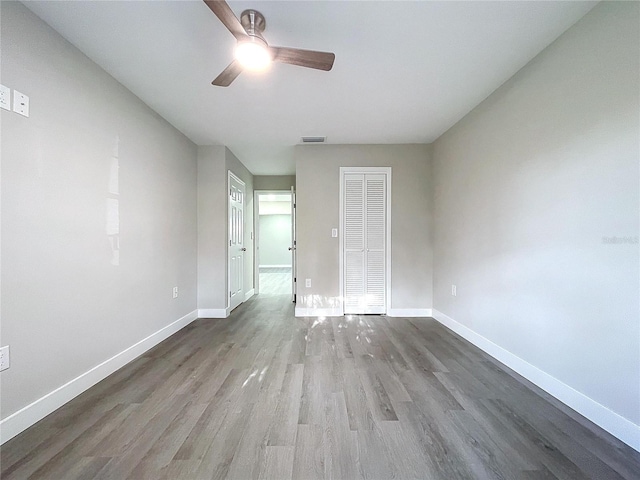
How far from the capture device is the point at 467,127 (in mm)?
2975

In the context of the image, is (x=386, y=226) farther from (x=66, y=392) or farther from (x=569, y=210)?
(x=66, y=392)

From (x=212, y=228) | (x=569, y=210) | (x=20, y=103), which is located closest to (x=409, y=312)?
(x=569, y=210)

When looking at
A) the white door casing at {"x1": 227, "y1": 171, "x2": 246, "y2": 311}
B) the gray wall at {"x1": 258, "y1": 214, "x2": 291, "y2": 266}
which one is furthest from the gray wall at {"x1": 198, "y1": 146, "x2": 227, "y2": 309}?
the gray wall at {"x1": 258, "y1": 214, "x2": 291, "y2": 266}

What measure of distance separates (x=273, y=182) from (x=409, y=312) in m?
3.52

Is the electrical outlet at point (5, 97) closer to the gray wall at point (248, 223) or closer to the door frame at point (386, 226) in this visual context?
the gray wall at point (248, 223)

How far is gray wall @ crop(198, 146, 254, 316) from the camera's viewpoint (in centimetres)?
383

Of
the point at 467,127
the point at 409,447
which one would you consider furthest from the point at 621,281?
the point at 467,127

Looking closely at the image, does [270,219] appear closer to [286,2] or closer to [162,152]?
[162,152]

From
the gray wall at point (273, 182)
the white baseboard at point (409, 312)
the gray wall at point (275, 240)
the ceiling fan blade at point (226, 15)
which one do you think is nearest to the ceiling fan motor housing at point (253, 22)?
the ceiling fan blade at point (226, 15)

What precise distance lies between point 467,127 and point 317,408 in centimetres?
300

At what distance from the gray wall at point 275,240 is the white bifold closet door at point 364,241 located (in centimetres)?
773

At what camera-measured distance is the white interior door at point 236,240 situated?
416 cm

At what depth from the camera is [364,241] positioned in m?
3.93

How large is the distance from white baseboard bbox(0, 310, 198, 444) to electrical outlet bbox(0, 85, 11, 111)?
162 cm
